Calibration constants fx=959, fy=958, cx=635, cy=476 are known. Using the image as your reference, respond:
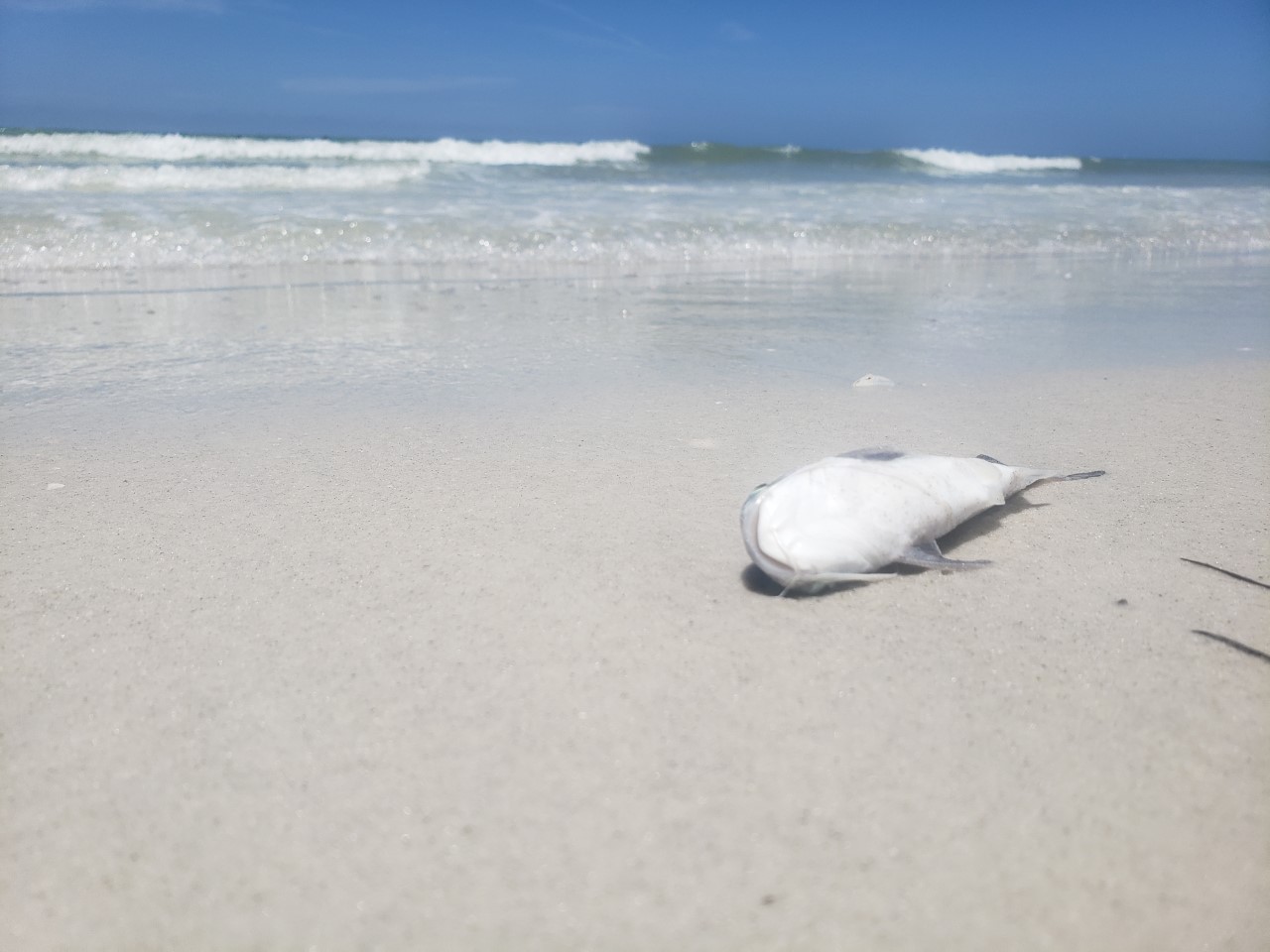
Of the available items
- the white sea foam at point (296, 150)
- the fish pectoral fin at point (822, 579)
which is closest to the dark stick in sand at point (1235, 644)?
the fish pectoral fin at point (822, 579)

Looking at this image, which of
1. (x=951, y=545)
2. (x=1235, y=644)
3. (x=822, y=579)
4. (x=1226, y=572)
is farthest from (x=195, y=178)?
(x=1235, y=644)

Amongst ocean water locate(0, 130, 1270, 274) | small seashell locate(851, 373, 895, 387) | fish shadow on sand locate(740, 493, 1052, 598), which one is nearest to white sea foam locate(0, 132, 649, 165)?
ocean water locate(0, 130, 1270, 274)

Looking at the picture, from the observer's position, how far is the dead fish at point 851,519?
170 cm

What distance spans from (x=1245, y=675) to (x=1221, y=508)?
34.4 inches

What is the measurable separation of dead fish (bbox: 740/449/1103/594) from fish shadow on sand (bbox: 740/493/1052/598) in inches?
1.0

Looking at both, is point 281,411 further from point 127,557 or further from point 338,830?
point 338,830

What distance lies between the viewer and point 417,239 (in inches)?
292

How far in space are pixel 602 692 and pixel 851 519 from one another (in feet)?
1.95

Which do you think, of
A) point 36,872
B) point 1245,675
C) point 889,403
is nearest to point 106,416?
point 36,872

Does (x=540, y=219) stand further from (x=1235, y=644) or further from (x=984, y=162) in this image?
(x=984, y=162)

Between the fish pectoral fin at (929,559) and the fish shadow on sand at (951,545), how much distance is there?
3cm

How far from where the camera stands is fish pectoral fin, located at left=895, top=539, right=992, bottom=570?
5.83ft

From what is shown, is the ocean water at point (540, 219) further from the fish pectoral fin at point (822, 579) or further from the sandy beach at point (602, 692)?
the fish pectoral fin at point (822, 579)

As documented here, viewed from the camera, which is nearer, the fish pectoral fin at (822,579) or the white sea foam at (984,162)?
the fish pectoral fin at (822,579)
